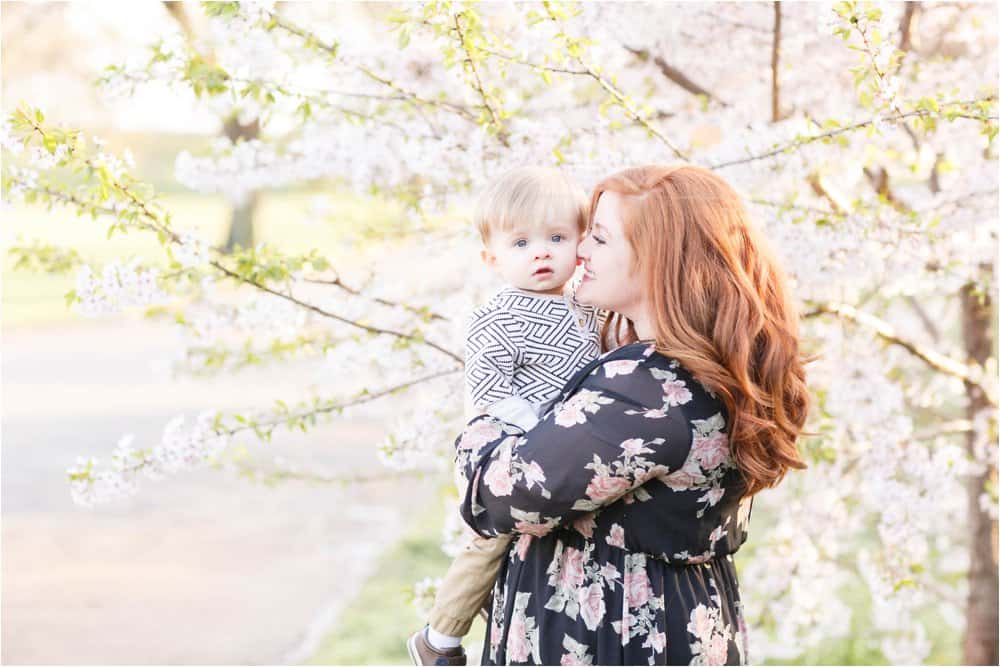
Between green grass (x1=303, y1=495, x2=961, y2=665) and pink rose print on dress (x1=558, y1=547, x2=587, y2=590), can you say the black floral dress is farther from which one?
green grass (x1=303, y1=495, x2=961, y2=665)

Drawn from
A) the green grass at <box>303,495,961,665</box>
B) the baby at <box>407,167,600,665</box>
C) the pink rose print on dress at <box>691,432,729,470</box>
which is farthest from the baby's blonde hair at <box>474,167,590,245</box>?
the green grass at <box>303,495,961,665</box>

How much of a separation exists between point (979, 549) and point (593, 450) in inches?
114

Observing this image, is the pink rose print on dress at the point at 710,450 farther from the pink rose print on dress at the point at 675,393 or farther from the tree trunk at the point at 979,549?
the tree trunk at the point at 979,549

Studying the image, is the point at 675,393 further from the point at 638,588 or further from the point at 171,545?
the point at 171,545

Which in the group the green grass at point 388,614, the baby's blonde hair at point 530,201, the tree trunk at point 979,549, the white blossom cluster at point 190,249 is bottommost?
the green grass at point 388,614

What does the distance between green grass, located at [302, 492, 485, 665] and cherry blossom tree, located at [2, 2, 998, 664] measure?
1359 millimetres

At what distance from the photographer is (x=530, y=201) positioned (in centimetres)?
217

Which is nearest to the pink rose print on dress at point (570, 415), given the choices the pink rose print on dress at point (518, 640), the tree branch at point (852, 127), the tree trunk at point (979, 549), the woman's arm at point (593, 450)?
the woman's arm at point (593, 450)

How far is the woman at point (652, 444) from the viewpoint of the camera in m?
1.76

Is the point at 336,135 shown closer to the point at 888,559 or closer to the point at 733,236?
the point at 733,236

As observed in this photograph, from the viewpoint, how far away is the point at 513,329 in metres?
2.09

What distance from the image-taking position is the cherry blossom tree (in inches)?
96.4

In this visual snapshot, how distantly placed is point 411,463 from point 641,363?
3.94ft

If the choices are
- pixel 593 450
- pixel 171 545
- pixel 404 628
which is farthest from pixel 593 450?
pixel 171 545
